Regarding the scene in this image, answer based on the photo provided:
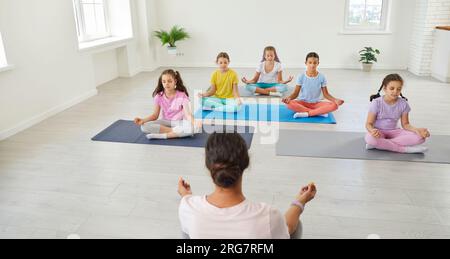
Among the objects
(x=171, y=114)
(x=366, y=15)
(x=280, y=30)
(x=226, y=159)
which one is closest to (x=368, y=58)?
(x=366, y=15)

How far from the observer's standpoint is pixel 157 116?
11.0ft

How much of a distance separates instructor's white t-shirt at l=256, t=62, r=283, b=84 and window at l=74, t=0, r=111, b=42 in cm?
257

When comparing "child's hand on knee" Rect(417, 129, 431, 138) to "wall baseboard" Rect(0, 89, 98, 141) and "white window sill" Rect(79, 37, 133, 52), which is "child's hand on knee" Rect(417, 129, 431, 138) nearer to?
"wall baseboard" Rect(0, 89, 98, 141)

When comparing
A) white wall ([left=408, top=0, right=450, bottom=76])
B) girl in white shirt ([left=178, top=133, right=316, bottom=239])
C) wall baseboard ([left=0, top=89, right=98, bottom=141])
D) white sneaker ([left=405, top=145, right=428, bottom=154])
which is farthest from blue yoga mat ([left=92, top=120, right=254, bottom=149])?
white wall ([left=408, top=0, right=450, bottom=76])

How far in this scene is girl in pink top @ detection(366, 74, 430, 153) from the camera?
9.34ft

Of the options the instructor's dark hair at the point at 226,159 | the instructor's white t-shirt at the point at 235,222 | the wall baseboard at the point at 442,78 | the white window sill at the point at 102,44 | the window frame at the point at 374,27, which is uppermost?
the window frame at the point at 374,27

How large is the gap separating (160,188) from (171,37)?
186 inches

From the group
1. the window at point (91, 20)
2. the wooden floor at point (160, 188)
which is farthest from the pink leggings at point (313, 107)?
the window at point (91, 20)

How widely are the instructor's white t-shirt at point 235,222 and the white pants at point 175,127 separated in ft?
6.78

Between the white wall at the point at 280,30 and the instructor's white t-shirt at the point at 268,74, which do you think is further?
the white wall at the point at 280,30

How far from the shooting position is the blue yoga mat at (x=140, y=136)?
3.17 meters

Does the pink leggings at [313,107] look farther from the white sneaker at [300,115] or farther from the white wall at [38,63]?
the white wall at [38,63]

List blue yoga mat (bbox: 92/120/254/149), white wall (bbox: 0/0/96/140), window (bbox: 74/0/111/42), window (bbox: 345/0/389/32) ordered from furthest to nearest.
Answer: window (bbox: 345/0/389/32) → window (bbox: 74/0/111/42) → white wall (bbox: 0/0/96/140) → blue yoga mat (bbox: 92/120/254/149)

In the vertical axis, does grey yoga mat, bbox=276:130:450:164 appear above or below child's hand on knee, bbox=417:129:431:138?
below
